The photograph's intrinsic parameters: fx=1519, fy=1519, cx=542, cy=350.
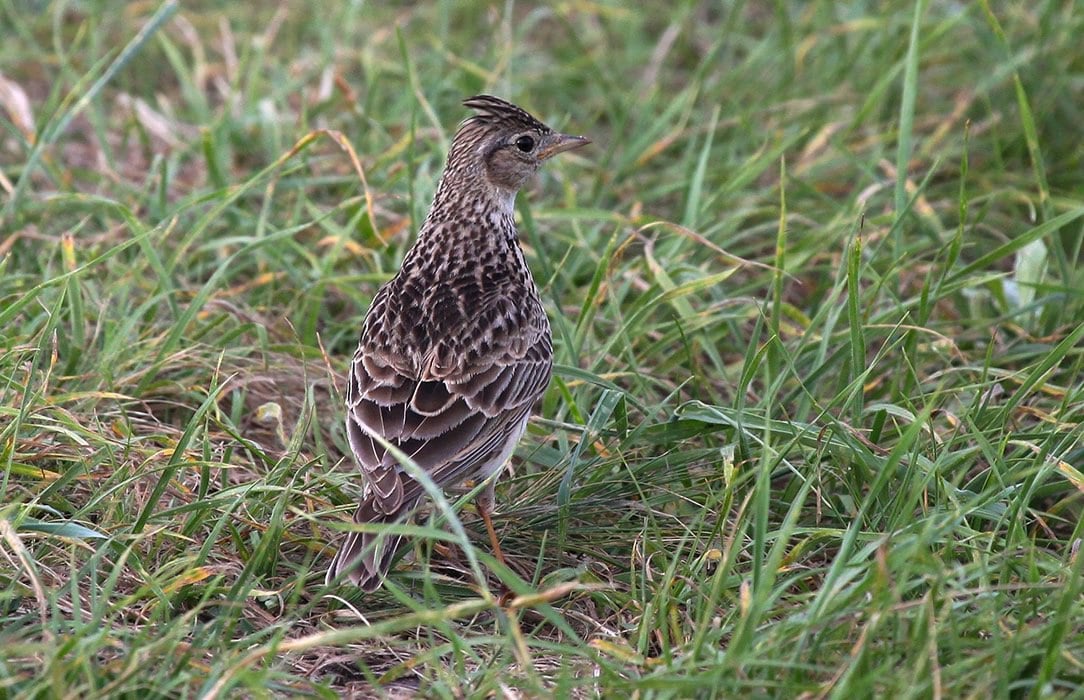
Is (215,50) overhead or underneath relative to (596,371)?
overhead

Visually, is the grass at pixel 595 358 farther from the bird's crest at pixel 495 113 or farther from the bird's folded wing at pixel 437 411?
the bird's crest at pixel 495 113

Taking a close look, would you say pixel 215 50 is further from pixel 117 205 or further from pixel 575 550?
pixel 575 550

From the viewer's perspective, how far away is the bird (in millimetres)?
4340

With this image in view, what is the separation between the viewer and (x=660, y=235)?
21.3 ft

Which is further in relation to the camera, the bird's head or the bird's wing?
the bird's head

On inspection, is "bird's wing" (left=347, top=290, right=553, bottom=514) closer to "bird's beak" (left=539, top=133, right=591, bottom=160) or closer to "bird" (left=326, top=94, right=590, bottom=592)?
"bird" (left=326, top=94, right=590, bottom=592)

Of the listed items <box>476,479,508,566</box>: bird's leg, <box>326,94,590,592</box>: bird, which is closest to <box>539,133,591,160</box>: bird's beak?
<box>326,94,590,592</box>: bird

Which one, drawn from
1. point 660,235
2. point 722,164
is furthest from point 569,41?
point 660,235

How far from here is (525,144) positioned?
553 centimetres

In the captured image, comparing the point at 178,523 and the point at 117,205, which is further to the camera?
the point at 117,205

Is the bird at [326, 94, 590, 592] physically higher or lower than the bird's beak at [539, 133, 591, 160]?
lower

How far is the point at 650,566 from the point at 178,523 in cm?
141

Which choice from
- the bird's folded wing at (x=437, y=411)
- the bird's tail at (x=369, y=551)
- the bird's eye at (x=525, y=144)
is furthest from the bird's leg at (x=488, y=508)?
the bird's eye at (x=525, y=144)

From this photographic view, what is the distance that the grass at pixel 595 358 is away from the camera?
12.6 ft
